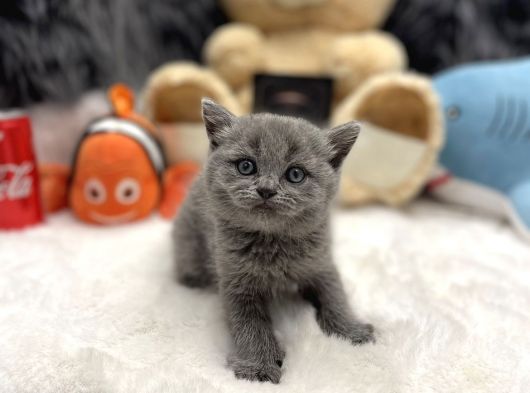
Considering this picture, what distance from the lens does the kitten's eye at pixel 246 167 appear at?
25.2 inches

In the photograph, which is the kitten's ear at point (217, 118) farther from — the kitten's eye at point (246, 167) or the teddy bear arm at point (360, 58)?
the teddy bear arm at point (360, 58)

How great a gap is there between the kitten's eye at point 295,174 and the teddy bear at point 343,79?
0.63 metres

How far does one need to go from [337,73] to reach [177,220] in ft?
2.37

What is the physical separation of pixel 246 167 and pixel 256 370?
0.94 ft

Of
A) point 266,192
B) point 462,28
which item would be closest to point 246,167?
point 266,192

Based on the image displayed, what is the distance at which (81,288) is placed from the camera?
33.0 inches

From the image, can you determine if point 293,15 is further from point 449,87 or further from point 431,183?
point 431,183

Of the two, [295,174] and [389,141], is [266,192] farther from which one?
[389,141]

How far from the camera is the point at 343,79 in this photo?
133 centimetres

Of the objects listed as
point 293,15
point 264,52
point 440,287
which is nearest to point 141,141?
point 264,52

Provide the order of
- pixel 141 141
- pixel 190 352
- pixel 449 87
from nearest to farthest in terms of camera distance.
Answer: pixel 190 352, pixel 141 141, pixel 449 87

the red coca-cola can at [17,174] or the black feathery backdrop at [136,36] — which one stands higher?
the black feathery backdrop at [136,36]

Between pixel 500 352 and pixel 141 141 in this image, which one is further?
pixel 141 141

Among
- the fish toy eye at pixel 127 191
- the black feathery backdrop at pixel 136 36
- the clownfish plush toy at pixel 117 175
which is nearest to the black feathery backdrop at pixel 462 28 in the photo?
the black feathery backdrop at pixel 136 36
